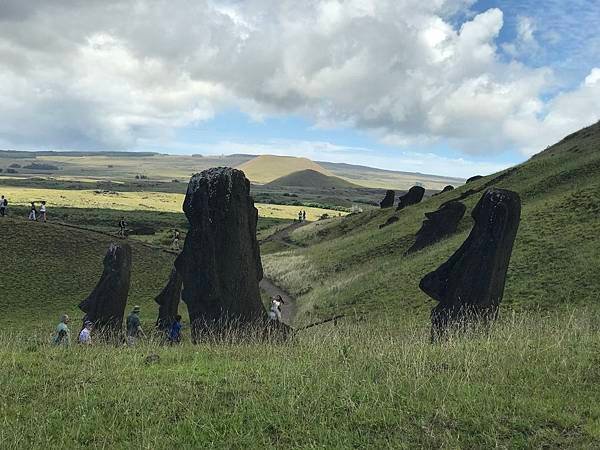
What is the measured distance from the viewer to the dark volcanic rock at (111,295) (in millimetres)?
21125

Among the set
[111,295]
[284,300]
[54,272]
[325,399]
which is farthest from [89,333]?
[54,272]

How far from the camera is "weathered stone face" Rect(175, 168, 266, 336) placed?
16781 mm

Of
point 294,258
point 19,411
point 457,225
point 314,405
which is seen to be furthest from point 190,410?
point 294,258

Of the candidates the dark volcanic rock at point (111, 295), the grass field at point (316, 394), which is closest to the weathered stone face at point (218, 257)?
the grass field at point (316, 394)

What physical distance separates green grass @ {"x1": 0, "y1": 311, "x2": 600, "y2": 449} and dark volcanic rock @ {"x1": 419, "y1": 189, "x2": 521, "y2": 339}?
488cm

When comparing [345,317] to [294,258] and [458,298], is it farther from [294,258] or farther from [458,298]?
[294,258]

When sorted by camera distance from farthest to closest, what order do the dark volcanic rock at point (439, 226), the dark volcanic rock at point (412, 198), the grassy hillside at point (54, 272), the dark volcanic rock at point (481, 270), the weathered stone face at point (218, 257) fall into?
the dark volcanic rock at point (412, 198), the dark volcanic rock at point (439, 226), the grassy hillside at point (54, 272), the weathered stone face at point (218, 257), the dark volcanic rock at point (481, 270)

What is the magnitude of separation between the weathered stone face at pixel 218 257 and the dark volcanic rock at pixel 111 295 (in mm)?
5546

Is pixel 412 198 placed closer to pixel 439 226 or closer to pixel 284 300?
pixel 439 226

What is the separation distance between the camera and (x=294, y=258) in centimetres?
5000

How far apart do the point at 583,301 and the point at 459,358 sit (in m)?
13.5

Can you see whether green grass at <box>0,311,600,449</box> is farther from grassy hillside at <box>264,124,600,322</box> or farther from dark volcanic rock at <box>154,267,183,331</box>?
dark volcanic rock at <box>154,267,183,331</box>

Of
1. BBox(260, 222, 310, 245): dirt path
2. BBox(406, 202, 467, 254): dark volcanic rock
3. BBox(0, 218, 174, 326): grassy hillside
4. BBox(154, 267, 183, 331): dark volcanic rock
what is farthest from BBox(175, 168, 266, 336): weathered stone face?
BBox(260, 222, 310, 245): dirt path

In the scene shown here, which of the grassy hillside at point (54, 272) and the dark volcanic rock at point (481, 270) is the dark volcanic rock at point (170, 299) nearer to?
the grassy hillside at point (54, 272)
